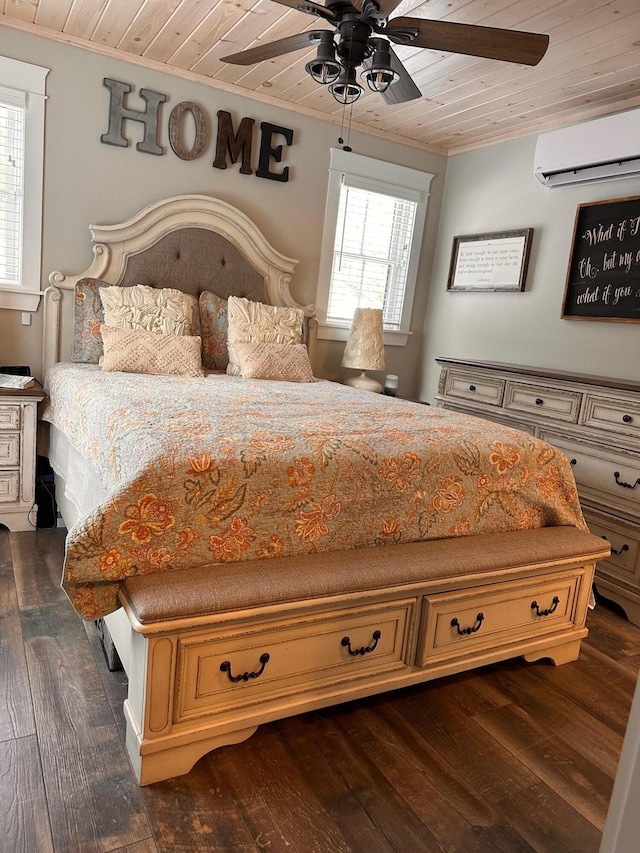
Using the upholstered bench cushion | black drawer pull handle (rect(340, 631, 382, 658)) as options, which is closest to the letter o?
the upholstered bench cushion

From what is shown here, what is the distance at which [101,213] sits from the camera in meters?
3.47

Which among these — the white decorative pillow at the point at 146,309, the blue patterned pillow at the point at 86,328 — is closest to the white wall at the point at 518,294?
the white decorative pillow at the point at 146,309

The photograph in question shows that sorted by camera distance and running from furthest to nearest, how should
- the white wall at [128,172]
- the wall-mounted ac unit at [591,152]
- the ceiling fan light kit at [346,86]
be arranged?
the white wall at [128,172], the wall-mounted ac unit at [591,152], the ceiling fan light kit at [346,86]

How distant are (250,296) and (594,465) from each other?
7.42ft

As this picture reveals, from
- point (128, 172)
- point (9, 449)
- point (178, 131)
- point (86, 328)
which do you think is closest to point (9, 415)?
point (9, 449)

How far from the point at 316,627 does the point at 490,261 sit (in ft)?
10.7

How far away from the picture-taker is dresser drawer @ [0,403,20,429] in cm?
286

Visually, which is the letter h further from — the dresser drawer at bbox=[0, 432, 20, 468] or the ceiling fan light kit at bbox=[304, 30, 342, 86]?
the dresser drawer at bbox=[0, 432, 20, 468]

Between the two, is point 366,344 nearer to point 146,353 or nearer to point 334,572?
point 146,353

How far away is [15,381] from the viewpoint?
2980 millimetres

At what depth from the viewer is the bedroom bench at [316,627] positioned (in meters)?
1.48

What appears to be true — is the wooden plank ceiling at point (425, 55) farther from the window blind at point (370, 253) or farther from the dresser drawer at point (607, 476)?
the dresser drawer at point (607, 476)

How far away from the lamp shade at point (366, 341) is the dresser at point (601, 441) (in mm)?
997

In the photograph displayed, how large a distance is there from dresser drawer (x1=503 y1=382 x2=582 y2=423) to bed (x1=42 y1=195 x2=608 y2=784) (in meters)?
0.86
